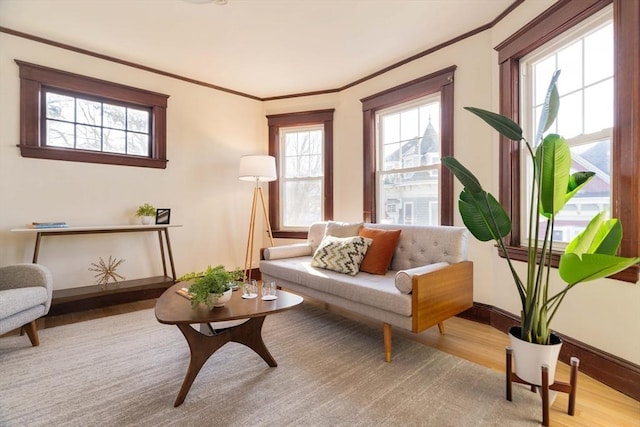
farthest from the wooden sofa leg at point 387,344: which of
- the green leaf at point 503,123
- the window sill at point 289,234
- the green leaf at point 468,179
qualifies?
the window sill at point 289,234

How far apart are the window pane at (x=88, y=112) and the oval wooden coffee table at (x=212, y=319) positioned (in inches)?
94.6

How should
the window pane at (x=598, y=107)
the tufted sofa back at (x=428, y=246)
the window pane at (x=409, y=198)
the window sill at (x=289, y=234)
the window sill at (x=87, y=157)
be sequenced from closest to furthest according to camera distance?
the window pane at (x=598, y=107), the tufted sofa back at (x=428, y=246), the window sill at (x=87, y=157), the window pane at (x=409, y=198), the window sill at (x=289, y=234)

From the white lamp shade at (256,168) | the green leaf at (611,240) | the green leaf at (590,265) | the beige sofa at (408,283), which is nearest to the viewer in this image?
the green leaf at (590,265)

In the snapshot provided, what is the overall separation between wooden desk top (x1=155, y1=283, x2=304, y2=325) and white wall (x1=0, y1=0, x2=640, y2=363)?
1.83m

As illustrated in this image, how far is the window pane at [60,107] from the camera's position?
306cm

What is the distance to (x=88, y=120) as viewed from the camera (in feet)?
10.7

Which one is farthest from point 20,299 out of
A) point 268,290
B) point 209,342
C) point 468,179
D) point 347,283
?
point 468,179

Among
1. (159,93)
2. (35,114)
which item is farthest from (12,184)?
(159,93)

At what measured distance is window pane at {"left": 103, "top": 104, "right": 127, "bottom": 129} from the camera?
3.36 m

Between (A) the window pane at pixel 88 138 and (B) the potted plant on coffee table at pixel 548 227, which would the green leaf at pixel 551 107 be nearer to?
(B) the potted plant on coffee table at pixel 548 227

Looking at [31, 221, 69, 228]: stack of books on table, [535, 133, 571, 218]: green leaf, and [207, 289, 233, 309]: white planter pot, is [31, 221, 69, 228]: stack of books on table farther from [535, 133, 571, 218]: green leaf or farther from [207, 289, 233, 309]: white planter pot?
[535, 133, 571, 218]: green leaf

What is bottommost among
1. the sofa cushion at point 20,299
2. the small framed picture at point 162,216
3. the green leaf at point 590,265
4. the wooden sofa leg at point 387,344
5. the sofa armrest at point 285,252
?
the wooden sofa leg at point 387,344

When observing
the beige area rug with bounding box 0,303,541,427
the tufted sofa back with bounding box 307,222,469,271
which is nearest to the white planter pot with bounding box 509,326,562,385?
the beige area rug with bounding box 0,303,541,427

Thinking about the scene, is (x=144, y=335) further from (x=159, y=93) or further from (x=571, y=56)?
(x=571, y=56)
